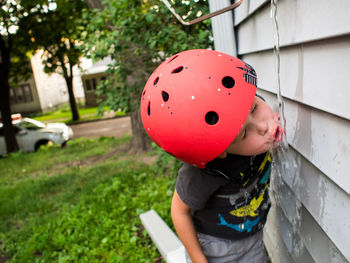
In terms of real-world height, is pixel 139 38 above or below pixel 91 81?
above

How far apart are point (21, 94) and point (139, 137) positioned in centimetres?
2814

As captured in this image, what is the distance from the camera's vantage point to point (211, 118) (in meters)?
1.24

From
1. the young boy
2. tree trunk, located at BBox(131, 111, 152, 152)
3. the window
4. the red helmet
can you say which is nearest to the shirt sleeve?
the young boy

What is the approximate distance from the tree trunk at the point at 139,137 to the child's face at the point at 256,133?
6570 mm

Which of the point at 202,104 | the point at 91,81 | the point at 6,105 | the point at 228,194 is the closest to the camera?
the point at 202,104

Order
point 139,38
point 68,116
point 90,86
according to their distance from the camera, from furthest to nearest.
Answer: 1. point 90,86
2. point 68,116
3. point 139,38

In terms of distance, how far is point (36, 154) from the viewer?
1070 cm

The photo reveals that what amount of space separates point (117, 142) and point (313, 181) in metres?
9.77

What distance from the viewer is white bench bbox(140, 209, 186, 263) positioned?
274cm

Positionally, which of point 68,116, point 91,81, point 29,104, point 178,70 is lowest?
point 68,116

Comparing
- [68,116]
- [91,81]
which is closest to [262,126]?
[68,116]

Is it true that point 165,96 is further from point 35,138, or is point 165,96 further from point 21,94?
point 21,94

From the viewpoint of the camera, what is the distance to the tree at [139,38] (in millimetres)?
3311

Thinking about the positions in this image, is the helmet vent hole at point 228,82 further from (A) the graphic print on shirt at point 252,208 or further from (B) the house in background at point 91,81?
(B) the house in background at point 91,81
